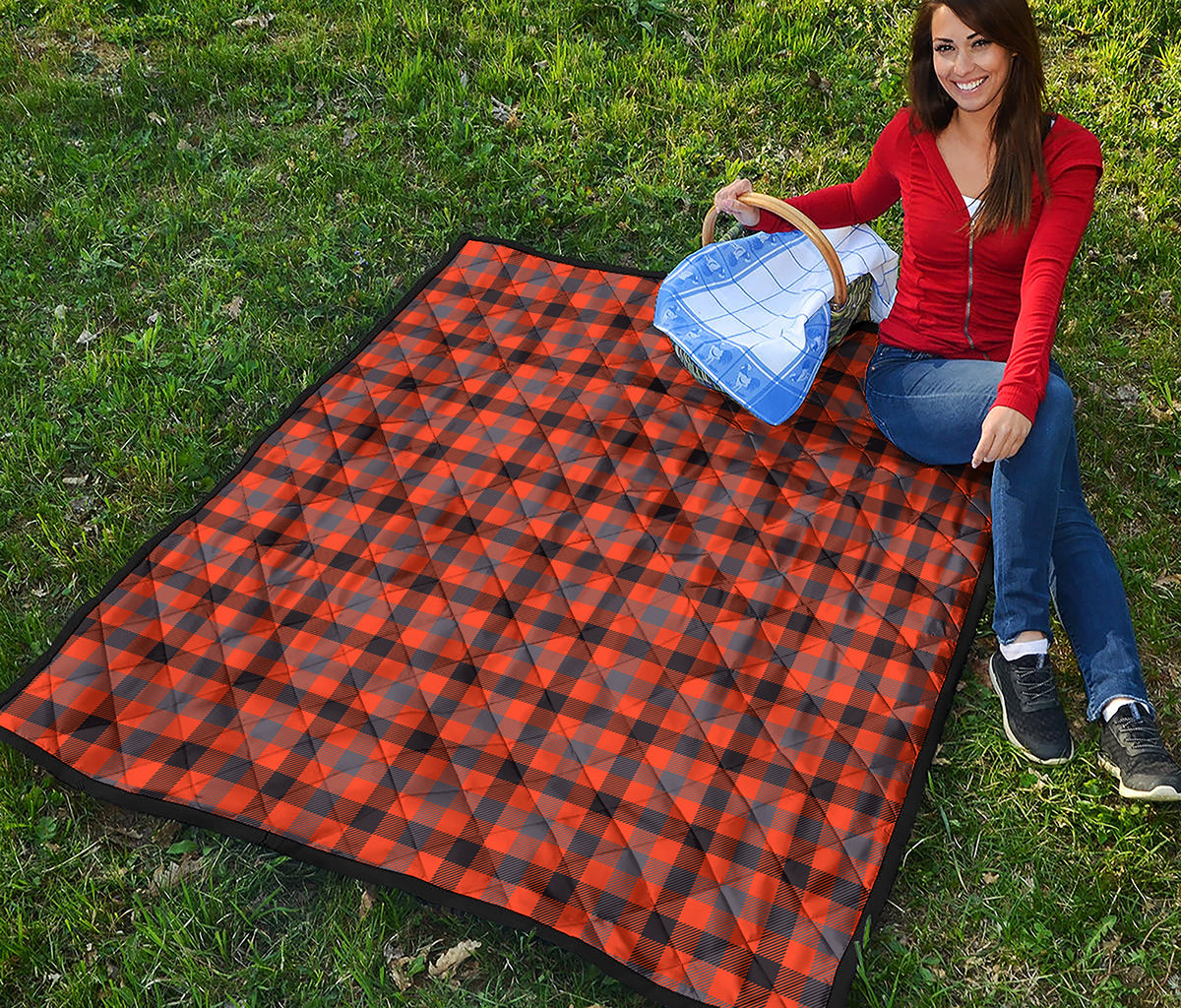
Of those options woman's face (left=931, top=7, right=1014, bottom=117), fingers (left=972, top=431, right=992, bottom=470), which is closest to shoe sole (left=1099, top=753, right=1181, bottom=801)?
fingers (left=972, top=431, right=992, bottom=470)

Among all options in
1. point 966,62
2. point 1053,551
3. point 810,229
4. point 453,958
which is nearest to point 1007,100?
point 966,62

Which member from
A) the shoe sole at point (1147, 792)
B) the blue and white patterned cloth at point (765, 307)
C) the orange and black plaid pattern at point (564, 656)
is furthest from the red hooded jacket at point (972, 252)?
the shoe sole at point (1147, 792)

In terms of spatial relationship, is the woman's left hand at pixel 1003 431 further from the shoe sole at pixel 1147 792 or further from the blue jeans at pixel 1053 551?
the shoe sole at pixel 1147 792

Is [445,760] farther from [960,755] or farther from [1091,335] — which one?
[1091,335]

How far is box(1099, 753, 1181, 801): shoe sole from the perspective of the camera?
231 centimetres

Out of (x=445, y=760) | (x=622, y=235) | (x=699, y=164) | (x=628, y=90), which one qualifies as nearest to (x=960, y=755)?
(x=445, y=760)

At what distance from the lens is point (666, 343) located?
11.0 feet

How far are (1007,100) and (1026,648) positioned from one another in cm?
128

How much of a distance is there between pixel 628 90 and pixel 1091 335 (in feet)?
6.73

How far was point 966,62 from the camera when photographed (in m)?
2.46

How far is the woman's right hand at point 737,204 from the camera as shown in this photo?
3047mm

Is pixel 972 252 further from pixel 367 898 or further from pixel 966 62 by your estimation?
pixel 367 898

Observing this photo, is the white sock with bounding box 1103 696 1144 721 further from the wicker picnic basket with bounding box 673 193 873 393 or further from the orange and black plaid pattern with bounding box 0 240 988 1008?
the wicker picnic basket with bounding box 673 193 873 393

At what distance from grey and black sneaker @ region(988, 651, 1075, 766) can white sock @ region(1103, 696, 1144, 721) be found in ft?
0.30
